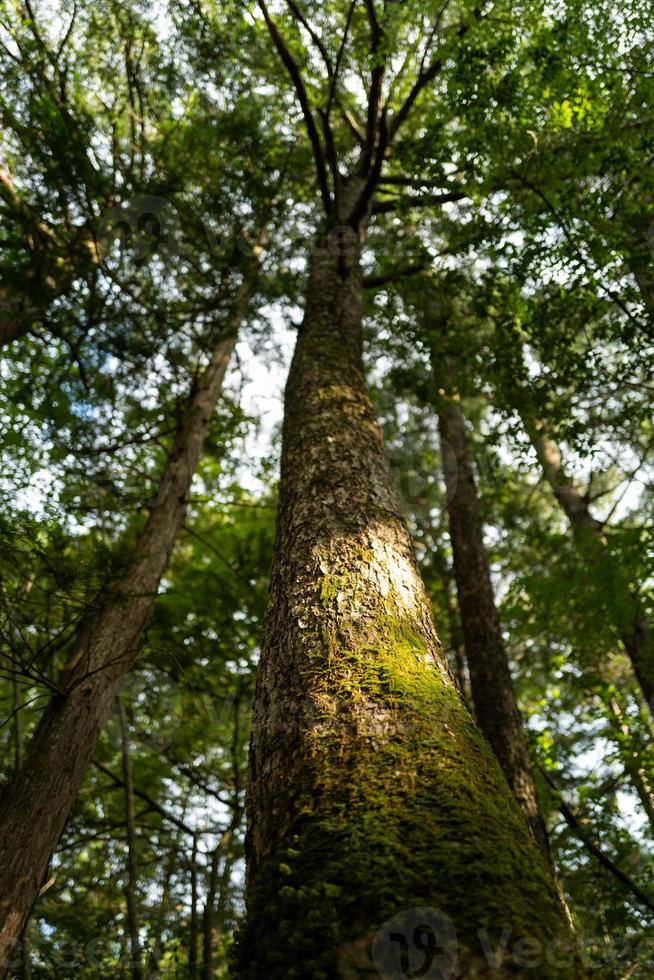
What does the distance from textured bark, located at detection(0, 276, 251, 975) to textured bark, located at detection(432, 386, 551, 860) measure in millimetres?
3844

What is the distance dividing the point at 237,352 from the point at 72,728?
6.81 metres

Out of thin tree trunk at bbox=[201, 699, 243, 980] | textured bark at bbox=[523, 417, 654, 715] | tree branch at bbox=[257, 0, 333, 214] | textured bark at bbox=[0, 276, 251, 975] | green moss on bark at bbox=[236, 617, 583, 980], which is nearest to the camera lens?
green moss on bark at bbox=[236, 617, 583, 980]

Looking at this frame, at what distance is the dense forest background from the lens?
532 centimetres

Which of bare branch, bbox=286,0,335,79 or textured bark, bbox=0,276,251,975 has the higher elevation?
bare branch, bbox=286,0,335,79

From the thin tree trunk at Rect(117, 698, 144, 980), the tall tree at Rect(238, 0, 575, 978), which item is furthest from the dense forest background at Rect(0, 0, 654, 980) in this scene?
the tall tree at Rect(238, 0, 575, 978)

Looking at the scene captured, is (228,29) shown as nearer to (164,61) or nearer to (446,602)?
(164,61)

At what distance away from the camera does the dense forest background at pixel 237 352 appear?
5.32 meters

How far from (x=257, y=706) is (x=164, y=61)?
32.1 ft

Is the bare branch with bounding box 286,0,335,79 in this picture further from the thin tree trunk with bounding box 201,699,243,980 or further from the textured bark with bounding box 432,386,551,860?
the thin tree trunk with bounding box 201,699,243,980

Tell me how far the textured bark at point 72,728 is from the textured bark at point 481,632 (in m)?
3.84

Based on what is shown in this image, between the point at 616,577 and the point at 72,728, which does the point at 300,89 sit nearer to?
the point at 72,728

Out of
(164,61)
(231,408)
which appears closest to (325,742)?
(231,408)

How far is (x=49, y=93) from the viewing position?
6.95 meters

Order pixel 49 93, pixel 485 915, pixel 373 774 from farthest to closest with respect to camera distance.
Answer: pixel 49 93
pixel 373 774
pixel 485 915
